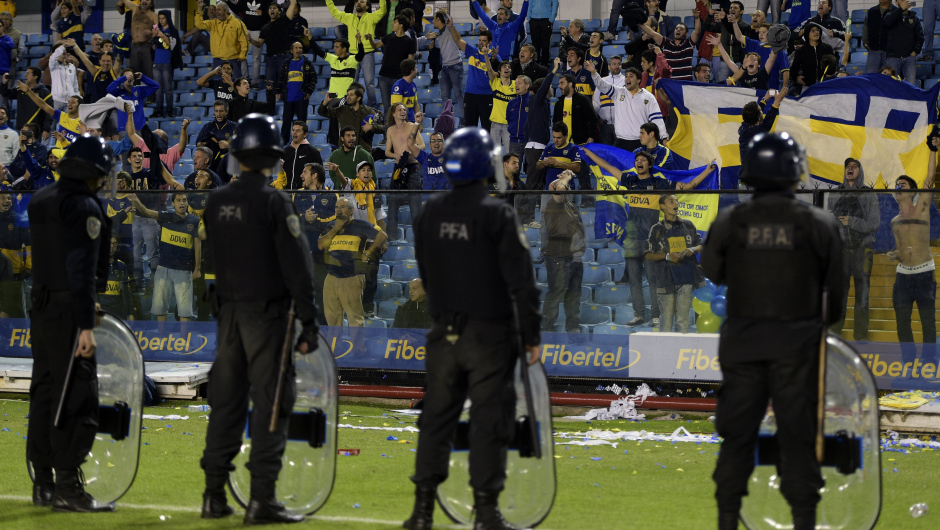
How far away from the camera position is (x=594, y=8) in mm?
23078

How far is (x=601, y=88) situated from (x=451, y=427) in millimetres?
10210

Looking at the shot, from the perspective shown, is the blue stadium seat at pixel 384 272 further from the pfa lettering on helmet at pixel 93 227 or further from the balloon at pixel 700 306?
the pfa lettering on helmet at pixel 93 227

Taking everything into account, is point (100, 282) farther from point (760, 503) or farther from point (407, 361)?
point (407, 361)

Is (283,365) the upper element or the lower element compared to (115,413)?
upper

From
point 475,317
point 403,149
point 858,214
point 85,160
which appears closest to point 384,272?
point 403,149

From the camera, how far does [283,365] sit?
5.99 meters

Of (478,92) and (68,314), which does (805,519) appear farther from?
(478,92)

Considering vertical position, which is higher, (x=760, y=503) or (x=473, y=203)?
(x=473, y=203)

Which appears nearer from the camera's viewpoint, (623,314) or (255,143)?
(255,143)

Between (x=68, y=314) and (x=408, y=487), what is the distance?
2.41 meters

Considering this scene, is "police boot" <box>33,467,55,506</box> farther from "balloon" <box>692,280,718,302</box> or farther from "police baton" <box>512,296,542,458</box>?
"balloon" <box>692,280,718,302</box>

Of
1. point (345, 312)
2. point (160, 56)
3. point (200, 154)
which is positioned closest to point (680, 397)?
Result: point (345, 312)

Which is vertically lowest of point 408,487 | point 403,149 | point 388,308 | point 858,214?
point 408,487

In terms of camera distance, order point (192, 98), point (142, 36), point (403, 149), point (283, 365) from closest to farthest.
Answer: point (283, 365) → point (403, 149) → point (142, 36) → point (192, 98)
